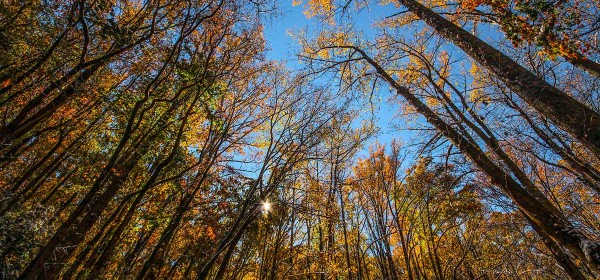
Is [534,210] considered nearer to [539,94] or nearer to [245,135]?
[539,94]

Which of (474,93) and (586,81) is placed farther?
(474,93)

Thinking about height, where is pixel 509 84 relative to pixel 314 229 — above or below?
below

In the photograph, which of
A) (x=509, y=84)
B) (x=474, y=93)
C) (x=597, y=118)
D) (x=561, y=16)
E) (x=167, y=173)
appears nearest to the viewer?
(x=597, y=118)

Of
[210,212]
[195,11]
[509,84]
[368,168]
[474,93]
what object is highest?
[368,168]

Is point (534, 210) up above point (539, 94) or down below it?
below

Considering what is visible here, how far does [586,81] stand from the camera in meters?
4.76

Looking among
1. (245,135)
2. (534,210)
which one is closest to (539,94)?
(534,210)

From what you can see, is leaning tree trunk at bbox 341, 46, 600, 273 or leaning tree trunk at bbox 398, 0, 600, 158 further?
leaning tree trunk at bbox 341, 46, 600, 273

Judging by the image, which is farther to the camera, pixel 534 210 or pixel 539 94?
pixel 534 210

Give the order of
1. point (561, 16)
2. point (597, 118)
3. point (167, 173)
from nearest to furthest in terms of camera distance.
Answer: point (597, 118) → point (561, 16) → point (167, 173)

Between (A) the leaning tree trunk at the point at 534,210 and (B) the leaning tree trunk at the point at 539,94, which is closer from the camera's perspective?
(B) the leaning tree trunk at the point at 539,94

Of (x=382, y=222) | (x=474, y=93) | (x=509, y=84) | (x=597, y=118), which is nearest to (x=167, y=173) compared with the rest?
(x=382, y=222)

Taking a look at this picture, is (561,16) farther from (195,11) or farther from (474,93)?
(195,11)

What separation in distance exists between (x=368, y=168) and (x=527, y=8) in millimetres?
8763
